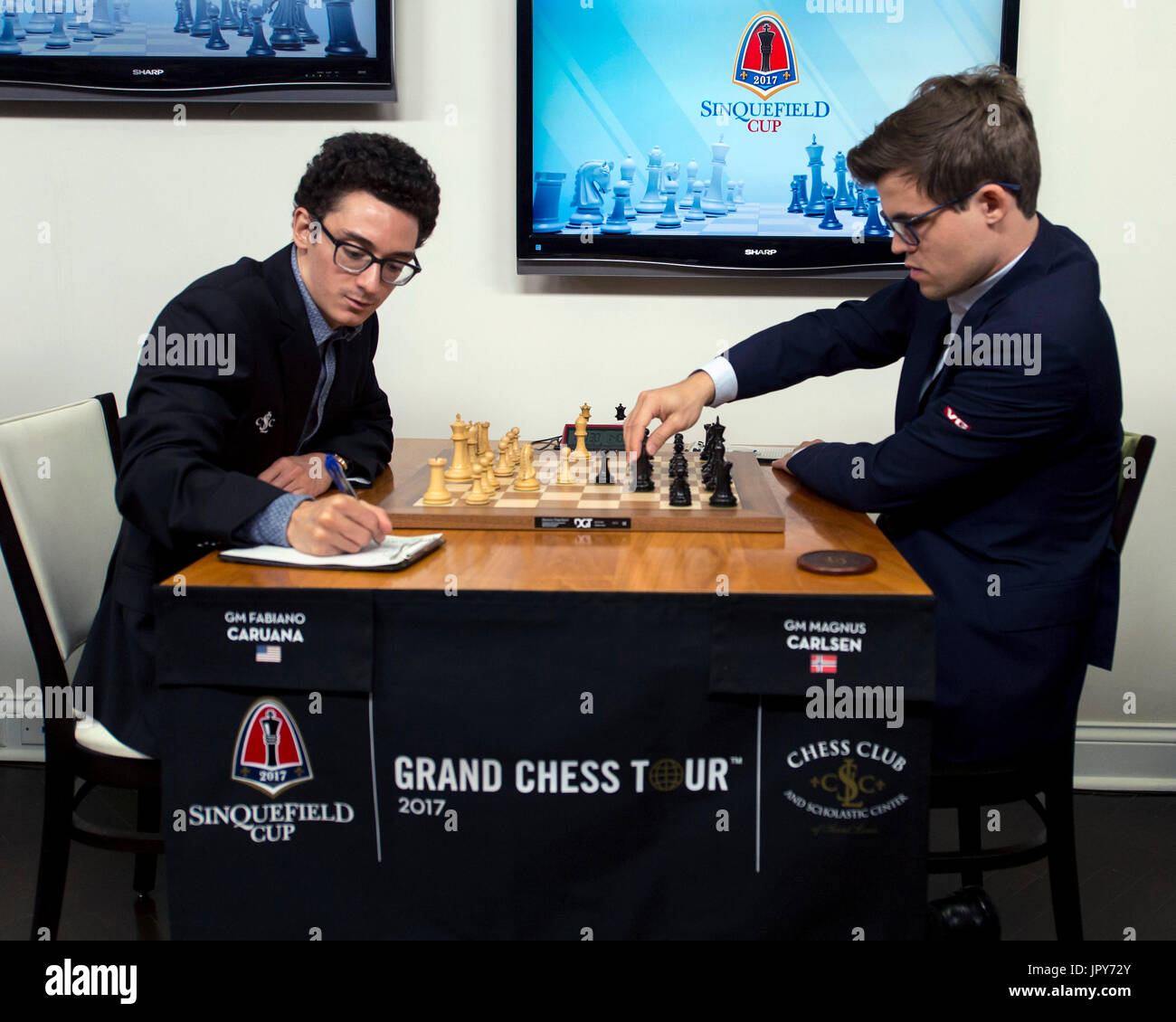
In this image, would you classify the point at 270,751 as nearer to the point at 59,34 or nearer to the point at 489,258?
the point at 489,258

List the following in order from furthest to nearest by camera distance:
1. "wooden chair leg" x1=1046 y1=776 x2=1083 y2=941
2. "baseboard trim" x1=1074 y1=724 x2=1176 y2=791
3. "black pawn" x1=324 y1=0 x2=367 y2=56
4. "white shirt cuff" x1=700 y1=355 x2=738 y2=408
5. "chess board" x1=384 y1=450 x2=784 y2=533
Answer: "baseboard trim" x1=1074 y1=724 x2=1176 y2=791, "black pawn" x1=324 y1=0 x2=367 y2=56, "white shirt cuff" x1=700 y1=355 x2=738 y2=408, "wooden chair leg" x1=1046 y1=776 x2=1083 y2=941, "chess board" x1=384 y1=450 x2=784 y2=533

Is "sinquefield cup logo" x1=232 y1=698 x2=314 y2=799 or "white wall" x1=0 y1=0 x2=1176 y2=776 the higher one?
"white wall" x1=0 y1=0 x2=1176 y2=776

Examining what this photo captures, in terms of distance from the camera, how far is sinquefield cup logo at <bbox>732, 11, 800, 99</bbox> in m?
3.03

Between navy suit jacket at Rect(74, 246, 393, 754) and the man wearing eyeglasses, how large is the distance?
3.59ft

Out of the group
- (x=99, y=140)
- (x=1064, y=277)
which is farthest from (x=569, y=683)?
(x=99, y=140)

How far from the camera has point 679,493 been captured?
2.00m

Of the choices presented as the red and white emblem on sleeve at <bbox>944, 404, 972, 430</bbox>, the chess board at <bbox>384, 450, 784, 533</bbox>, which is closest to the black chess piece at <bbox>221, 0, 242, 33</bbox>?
the chess board at <bbox>384, 450, 784, 533</bbox>

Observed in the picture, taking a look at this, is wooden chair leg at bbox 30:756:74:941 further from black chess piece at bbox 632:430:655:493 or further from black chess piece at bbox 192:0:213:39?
black chess piece at bbox 192:0:213:39

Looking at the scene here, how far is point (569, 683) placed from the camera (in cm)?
164

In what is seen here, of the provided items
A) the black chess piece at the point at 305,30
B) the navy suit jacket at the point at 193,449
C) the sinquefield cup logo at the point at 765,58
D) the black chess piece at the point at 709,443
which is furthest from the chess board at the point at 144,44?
the black chess piece at the point at 709,443

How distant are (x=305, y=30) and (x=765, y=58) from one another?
128 cm

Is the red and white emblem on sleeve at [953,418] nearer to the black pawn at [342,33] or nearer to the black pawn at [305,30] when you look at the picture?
the black pawn at [342,33]
